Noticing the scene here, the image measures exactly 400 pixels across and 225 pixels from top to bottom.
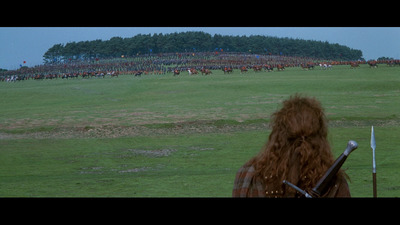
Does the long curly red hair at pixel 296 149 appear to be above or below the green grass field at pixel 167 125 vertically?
above

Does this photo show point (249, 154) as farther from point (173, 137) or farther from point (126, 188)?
point (126, 188)

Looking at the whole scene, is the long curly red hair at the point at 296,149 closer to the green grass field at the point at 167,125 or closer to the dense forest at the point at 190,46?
the green grass field at the point at 167,125

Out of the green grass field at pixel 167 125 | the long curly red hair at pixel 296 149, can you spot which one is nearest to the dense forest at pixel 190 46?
the green grass field at pixel 167 125

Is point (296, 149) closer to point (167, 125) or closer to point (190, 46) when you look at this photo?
point (190, 46)

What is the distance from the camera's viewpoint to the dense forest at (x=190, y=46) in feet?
31.0

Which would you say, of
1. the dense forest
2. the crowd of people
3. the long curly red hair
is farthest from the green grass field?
the long curly red hair

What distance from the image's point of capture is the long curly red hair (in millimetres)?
2225

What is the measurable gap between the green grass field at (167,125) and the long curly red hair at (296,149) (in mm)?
6201

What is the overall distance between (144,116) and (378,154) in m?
4.98

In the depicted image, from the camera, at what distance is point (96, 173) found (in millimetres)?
9602

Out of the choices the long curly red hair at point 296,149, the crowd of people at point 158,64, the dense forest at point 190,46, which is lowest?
the long curly red hair at point 296,149
